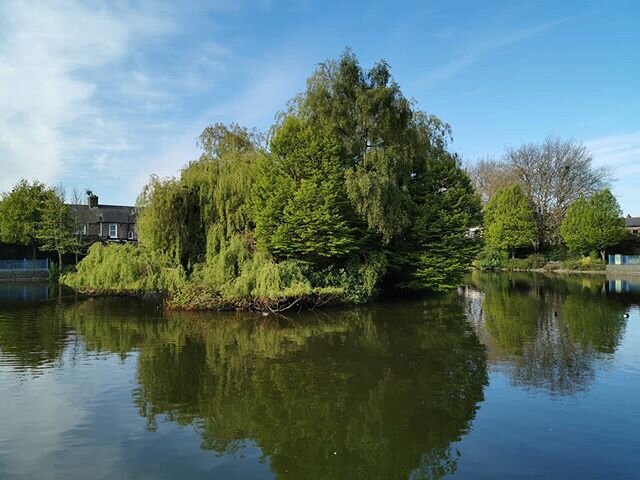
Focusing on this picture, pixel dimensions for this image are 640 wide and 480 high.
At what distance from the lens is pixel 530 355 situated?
14336 millimetres

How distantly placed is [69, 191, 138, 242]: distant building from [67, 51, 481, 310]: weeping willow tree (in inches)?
1423

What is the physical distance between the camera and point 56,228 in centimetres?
4603

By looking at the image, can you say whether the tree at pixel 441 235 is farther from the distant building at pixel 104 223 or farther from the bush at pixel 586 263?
the distant building at pixel 104 223

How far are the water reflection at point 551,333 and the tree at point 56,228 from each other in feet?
127

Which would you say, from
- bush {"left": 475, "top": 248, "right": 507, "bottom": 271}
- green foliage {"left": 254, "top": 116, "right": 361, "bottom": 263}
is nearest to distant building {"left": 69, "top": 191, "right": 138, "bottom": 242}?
green foliage {"left": 254, "top": 116, "right": 361, "bottom": 263}

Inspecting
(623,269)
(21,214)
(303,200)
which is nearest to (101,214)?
(21,214)

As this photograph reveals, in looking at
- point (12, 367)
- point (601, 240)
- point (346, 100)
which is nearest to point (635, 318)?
point (346, 100)

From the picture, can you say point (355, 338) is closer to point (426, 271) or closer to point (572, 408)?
point (572, 408)

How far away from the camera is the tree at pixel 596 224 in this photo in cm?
5147

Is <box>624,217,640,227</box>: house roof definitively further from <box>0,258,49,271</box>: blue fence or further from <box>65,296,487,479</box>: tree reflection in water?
<box>0,258,49,271</box>: blue fence

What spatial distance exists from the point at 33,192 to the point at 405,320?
43.7 meters

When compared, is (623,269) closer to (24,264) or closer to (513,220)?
(513,220)

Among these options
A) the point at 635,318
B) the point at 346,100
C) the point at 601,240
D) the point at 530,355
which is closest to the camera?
the point at 530,355

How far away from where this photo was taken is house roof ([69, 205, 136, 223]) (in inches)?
2343
